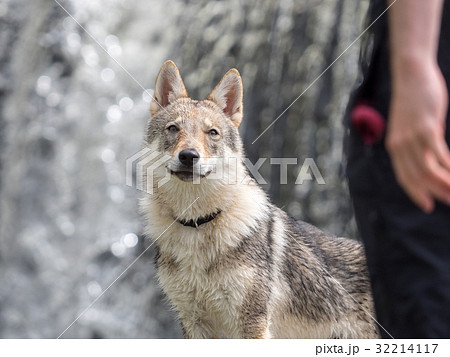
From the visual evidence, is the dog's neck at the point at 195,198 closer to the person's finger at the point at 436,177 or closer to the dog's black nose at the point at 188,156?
the dog's black nose at the point at 188,156

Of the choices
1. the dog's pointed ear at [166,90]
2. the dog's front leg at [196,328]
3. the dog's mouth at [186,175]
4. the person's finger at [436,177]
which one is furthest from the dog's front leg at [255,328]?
the person's finger at [436,177]

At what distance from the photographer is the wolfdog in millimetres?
2906

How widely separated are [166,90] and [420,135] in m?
2.27

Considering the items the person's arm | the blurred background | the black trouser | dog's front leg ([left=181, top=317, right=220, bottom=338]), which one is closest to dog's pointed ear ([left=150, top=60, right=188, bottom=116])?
dog's front leg ([left=181, top=317, right=220, bottom=338])

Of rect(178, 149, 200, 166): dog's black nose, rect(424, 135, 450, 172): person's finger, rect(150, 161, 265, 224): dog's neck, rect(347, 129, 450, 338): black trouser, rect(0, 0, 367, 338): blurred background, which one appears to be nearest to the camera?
A: rect(424, 135, 450, 172): person's finger

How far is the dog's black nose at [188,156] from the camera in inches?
108

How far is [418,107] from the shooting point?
1.05m

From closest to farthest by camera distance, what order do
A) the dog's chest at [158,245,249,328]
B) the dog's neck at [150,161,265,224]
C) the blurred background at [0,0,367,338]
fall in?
the dog's chest at [158,245,249,328]
the dog's neck at [150,161,265,224]
the blurred background at [0,0,367,338]

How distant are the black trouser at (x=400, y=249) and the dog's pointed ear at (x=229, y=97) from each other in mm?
1809

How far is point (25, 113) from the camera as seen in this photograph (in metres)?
7.12

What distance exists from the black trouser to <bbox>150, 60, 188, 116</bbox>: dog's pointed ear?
6.31 ft

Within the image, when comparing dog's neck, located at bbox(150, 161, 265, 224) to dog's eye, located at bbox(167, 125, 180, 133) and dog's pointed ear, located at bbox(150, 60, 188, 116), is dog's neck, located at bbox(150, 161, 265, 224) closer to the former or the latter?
dog's eye, located at bbox(167, 125, 180, 133)
